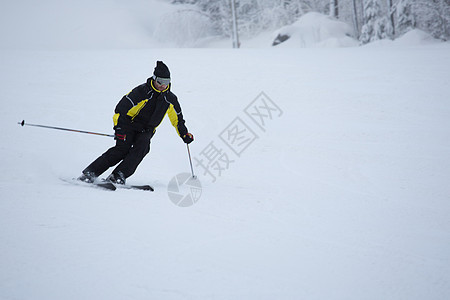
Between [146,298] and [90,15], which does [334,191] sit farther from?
[90,15]

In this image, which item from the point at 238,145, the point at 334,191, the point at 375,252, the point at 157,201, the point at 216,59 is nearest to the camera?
the point at 375,252

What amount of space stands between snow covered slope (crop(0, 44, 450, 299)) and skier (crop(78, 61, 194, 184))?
17.1 inches

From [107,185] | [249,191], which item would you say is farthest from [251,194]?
[107,185]

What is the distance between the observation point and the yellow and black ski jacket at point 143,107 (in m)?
3.89

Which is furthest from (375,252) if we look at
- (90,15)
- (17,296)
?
(90,15)

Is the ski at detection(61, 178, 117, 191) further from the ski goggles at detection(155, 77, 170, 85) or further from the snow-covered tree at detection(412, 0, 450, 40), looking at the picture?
the snow-covered tree at detection(412, 0, 450, 40)

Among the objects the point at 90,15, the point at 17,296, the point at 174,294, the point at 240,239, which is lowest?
the point at 240,239

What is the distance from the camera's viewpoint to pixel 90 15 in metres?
23.9

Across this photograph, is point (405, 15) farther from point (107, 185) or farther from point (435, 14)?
point (107, 185)

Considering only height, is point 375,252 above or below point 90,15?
below

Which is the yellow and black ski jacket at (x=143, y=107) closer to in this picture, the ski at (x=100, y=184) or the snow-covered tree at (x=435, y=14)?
the ski at (x=100, y=184)

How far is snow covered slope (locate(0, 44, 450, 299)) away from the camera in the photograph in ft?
7.00

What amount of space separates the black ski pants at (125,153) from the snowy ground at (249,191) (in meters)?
0.47

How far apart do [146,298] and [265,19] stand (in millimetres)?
27938
